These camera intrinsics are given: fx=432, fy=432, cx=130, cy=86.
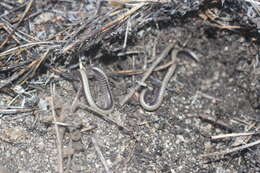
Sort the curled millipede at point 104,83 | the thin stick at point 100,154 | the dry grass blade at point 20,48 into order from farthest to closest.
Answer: the curled millipede at point 104,83, the dry grass blade at point 20,48, the thin stick at point 100,154

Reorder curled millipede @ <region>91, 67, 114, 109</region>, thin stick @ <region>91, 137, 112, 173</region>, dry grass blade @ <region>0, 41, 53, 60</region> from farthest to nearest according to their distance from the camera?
curled millipede @ <region>91, 67, 114, 109</region>, dry grass blade @ <region>0, 41, 53, 60</region>, thin stick @ <region>91, 137, 112, 173</region>

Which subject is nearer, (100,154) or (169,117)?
(100,154)

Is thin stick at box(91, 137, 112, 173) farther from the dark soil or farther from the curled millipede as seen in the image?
the curled millipede

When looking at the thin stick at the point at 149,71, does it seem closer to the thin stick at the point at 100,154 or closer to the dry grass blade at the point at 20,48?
the thin stick at the point at 100,154

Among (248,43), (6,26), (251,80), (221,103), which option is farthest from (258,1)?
(6,26)

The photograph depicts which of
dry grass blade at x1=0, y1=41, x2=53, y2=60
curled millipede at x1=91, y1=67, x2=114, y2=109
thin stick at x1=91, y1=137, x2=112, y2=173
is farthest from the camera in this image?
curled millipede at x1=91, y1=67, x2=114, y2=109

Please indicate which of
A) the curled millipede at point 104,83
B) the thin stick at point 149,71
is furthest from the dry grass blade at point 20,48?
the thin stick at point 149,71

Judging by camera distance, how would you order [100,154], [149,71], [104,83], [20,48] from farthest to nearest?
[149,71]
[104,83]
[20,48]
[100,154]

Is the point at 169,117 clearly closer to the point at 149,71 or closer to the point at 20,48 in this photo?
the point at 149,71

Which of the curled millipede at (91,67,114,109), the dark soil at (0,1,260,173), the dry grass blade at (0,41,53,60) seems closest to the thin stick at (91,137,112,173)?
the dark soil at (0,1,260,173)

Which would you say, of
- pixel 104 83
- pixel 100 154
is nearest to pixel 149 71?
pixel 104 83

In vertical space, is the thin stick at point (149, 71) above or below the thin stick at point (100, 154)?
above
